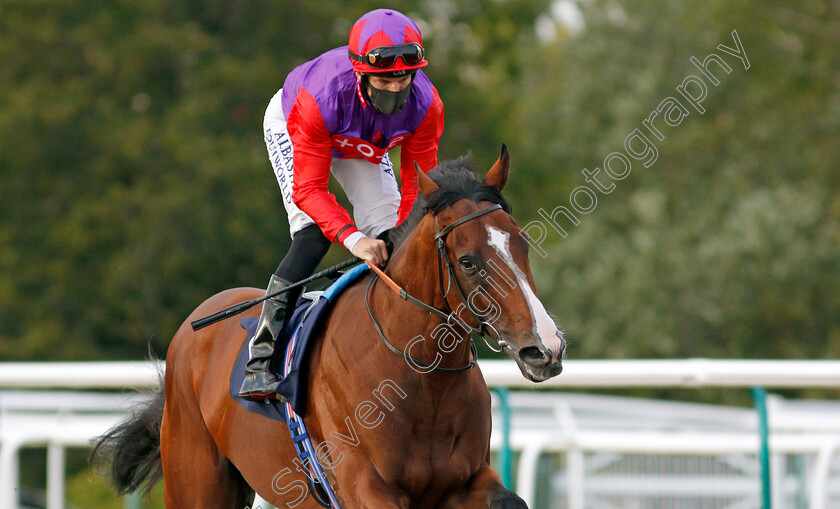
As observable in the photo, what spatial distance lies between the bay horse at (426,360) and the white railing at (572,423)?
991mm

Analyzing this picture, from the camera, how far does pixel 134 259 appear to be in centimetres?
1830

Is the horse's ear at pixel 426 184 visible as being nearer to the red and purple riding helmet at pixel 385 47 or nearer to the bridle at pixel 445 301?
the bridle at pixel 445 301

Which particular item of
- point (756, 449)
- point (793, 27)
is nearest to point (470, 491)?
point (756, 449)

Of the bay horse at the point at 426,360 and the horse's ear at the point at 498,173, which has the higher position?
the horse's ear at the point at 498,173

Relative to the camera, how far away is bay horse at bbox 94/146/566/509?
9.86 ft

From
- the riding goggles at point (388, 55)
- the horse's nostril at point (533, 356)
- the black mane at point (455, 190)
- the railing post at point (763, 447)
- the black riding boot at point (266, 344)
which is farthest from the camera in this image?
the railing post at point (763, 447)

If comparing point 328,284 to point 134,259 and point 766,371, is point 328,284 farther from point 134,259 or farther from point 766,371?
point 134,259

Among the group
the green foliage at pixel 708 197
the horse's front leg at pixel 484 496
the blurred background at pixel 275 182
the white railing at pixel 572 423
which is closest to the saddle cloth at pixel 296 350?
the horse's front leg at pixel 484 496

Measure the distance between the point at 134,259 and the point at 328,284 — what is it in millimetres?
14900

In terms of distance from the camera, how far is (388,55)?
3.47m

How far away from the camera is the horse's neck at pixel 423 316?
10.7 feet

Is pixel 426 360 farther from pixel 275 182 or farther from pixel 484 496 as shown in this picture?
pixel 275 182

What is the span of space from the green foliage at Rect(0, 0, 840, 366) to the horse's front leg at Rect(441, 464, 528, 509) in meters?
14.4

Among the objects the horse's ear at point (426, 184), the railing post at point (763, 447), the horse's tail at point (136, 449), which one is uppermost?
the horse's ear at point (426, 184)
